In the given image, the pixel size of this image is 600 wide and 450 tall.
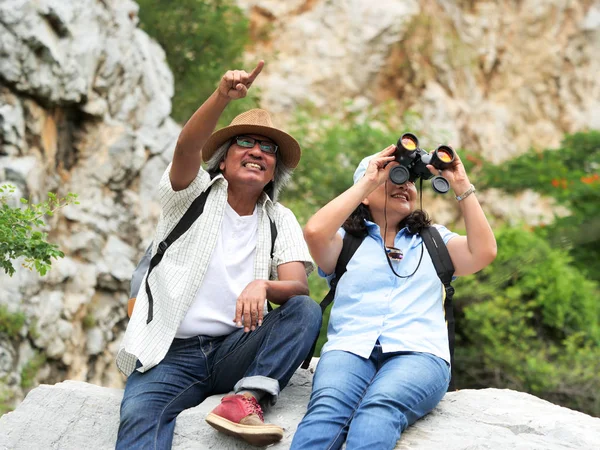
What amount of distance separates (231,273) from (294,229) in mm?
424

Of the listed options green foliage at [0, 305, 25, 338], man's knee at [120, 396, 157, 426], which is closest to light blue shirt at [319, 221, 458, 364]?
man's knee at [120, 396, 157, 426]

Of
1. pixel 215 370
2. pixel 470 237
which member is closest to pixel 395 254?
pixel 470 237

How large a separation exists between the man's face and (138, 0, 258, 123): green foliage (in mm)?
8201

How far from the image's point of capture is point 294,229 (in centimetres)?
343

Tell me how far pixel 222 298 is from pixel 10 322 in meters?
4.41

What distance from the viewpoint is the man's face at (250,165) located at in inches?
128

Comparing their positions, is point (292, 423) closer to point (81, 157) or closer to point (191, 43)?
point (81, 157)

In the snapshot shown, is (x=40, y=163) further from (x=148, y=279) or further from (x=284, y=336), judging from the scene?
(x=284, y=336)

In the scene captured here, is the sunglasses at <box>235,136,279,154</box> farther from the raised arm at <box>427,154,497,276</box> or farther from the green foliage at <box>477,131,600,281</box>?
the green foliage at <box>477,131,600,281</box>

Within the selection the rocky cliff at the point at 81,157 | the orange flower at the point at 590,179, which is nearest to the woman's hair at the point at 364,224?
the rocky cliff at the point at 81,157

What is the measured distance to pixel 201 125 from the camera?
2969mm

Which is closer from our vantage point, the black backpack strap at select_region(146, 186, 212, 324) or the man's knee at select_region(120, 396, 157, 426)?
the man's knee at select_region(120, 396, 157, 426)

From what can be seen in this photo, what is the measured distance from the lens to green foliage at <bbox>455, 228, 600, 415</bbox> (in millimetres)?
7715

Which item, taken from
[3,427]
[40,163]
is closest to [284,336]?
[3,427]
